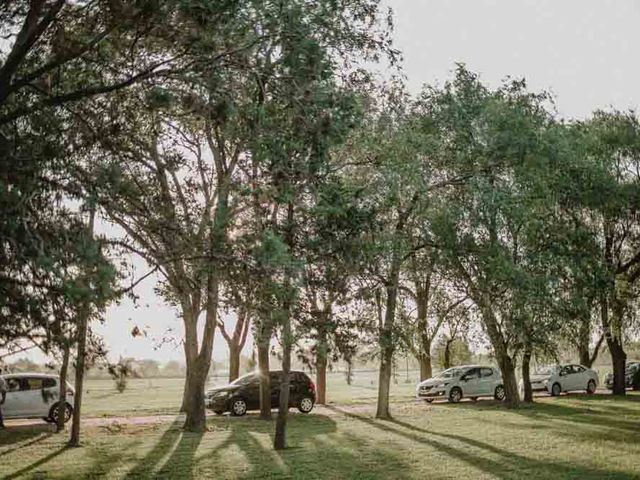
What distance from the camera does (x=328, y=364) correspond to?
455 inches

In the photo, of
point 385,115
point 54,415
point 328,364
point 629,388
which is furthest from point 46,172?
point 629,388

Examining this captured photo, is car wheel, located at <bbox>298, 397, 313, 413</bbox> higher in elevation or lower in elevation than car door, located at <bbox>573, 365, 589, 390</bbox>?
lower

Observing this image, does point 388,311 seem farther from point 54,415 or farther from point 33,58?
point 33,58

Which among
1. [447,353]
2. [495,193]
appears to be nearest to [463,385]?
[447,353]

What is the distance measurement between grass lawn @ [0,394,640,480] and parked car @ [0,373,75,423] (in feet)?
3.94

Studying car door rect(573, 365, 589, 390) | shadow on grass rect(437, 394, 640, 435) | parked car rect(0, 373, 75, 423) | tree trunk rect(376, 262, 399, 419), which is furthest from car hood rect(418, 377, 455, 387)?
parked car rect(0, 373, 75, 423)

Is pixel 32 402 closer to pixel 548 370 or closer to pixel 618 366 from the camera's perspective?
pixel 548 370

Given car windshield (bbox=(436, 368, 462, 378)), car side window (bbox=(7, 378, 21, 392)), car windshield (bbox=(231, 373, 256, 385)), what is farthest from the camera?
car windshield (bbox=(436, 368, 462, 378))

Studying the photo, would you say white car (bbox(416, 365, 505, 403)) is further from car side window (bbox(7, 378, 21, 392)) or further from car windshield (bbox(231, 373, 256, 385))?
car side window (bbox(7, 378, 21, 392))

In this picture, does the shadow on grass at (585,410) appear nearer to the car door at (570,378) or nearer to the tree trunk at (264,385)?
the car door at (570,378)

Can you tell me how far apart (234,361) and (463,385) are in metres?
10.7

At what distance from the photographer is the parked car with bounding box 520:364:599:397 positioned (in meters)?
33.6

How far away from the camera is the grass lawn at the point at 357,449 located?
12289 mm

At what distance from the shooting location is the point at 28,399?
68.7 ft
